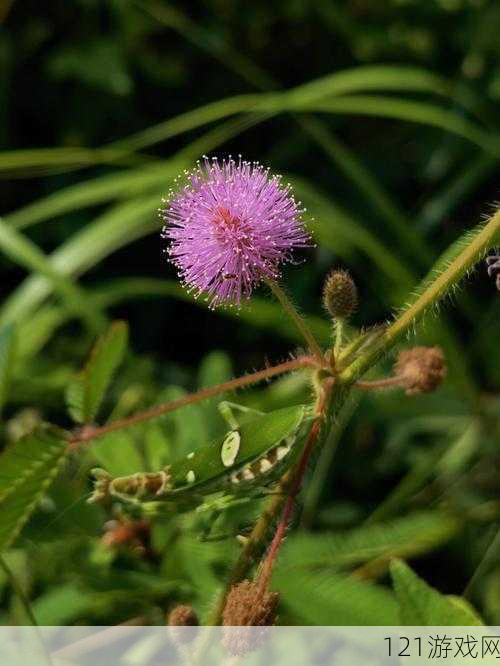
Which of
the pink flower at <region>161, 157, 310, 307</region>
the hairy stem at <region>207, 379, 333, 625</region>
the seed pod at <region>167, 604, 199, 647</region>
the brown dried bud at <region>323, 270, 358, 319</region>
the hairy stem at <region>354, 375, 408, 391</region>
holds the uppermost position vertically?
the pink flower at <region>161, 157, 310, 307</region>

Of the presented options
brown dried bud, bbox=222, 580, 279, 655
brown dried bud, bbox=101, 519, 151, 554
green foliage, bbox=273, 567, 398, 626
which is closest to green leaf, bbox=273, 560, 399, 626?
green foliage, bbox=273, 567, 398, 626

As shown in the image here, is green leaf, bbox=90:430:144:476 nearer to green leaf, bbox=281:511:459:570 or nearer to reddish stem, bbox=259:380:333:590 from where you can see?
green leaf, bbox=281:511:459:570

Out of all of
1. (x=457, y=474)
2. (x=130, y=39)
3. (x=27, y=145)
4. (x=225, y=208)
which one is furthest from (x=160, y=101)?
(x=225, y=208)

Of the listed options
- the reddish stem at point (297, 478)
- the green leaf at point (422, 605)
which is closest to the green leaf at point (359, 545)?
the green leaf at point (422, 605)

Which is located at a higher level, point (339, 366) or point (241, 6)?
point (241, 6)

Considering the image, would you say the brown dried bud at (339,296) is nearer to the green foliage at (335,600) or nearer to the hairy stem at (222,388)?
the hairy stem at (222,388)

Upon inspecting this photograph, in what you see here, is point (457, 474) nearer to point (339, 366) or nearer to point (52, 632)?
point (52, 632)

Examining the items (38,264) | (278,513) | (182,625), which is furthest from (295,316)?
(38,264)

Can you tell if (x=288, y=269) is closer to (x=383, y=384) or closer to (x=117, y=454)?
(x=117, y=454)
